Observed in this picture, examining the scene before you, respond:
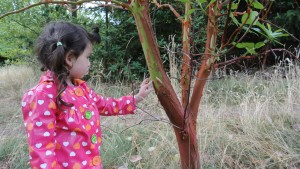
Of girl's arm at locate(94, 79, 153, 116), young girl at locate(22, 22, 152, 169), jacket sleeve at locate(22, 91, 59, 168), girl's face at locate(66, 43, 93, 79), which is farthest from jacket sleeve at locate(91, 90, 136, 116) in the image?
jacket sleeve at locate(22, 91, 59, 168)

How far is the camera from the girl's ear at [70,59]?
4.33 feet

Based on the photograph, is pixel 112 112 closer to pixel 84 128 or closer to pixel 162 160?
pixel 84 128

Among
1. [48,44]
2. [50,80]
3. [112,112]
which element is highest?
[48,44]

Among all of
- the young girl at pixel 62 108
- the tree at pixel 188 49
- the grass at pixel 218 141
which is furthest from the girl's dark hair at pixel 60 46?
the grass at pixel 218 141

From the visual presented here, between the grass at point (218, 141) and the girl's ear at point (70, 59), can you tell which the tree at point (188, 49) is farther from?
the grass at point (218, 141)

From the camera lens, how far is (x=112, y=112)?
165 cm

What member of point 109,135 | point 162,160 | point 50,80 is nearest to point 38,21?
point 109,135

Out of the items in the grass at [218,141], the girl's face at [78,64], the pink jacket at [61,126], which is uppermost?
the girl's face at [78,64]

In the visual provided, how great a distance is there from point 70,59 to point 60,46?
8 cm

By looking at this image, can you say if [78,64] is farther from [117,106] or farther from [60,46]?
[117,106]

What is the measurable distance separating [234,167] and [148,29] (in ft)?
4.89

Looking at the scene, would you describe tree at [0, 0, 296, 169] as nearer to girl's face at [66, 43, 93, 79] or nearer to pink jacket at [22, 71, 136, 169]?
girl's face at [66, 43, 93, 79]

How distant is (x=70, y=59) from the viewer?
1340mm

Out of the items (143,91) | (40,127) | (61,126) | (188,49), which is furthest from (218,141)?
(40,127)
